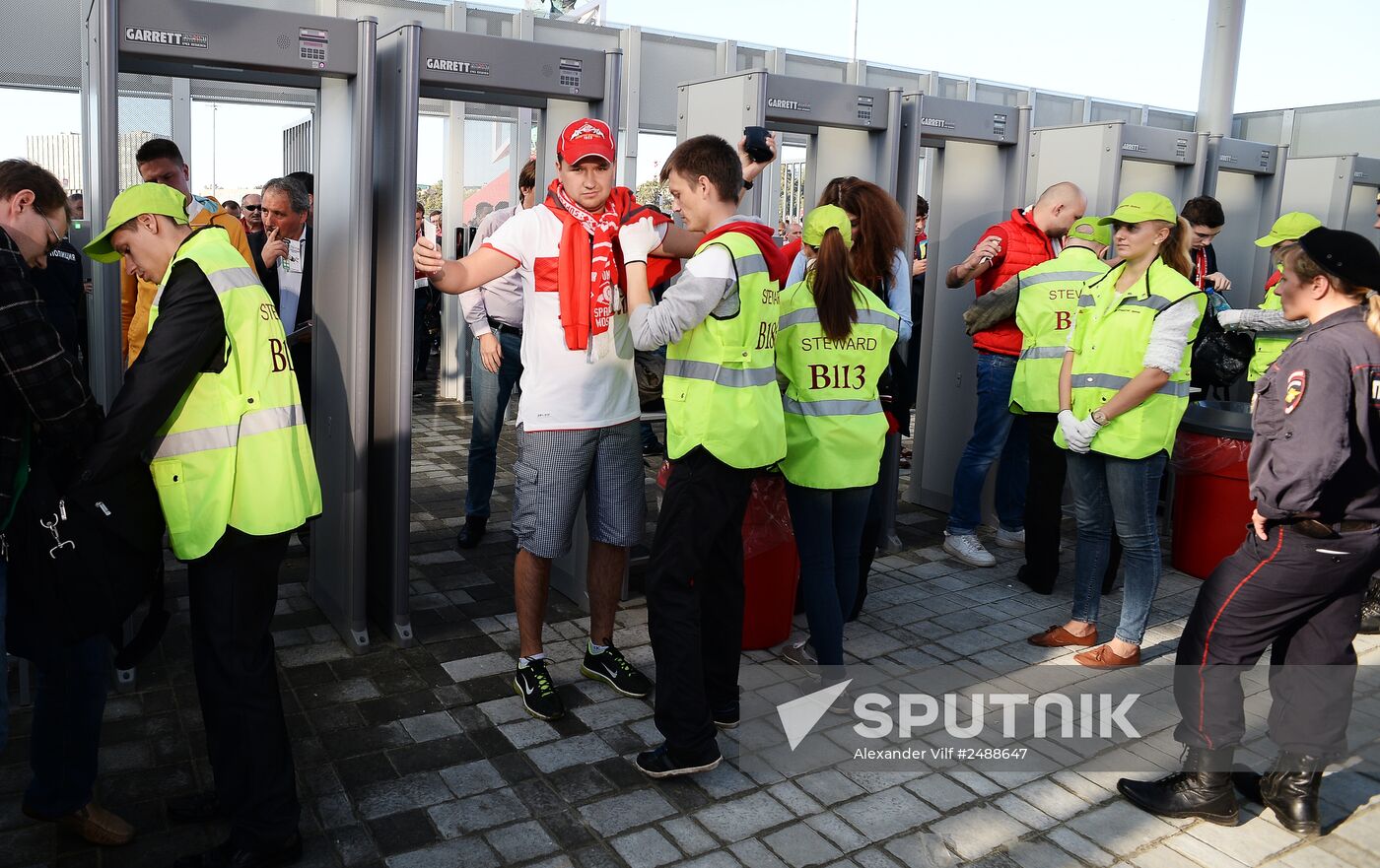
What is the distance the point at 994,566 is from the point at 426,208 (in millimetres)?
13134

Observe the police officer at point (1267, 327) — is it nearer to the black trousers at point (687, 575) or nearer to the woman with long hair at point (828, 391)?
the woman with long hair at point (828, 391)

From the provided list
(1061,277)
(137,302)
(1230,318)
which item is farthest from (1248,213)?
(137,302)

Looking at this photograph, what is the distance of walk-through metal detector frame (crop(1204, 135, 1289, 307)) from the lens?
7.86 m

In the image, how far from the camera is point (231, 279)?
2.68m

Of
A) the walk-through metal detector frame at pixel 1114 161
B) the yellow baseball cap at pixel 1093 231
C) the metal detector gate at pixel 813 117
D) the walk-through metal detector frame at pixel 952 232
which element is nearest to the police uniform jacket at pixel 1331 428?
the yellow baseball cap at pixel 1093 231

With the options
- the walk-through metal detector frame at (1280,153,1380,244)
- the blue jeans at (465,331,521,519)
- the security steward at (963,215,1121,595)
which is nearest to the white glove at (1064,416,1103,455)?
the security steward at (963,215,1121,595)

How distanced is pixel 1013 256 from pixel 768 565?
8.05 feet

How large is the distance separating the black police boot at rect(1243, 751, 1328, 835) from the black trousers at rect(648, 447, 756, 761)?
5.55 ft

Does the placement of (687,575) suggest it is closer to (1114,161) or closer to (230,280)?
(230,280)

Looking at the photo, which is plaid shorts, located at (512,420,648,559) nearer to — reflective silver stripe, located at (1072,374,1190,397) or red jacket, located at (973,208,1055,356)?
reflective silver stripe, located at (1072,374,1190,397)

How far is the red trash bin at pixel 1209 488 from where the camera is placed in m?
5.31

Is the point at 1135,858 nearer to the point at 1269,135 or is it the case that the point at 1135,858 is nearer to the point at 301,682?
the point at 301,682

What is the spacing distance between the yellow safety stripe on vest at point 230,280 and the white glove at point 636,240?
1153 mm

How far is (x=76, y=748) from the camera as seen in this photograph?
110 inches
